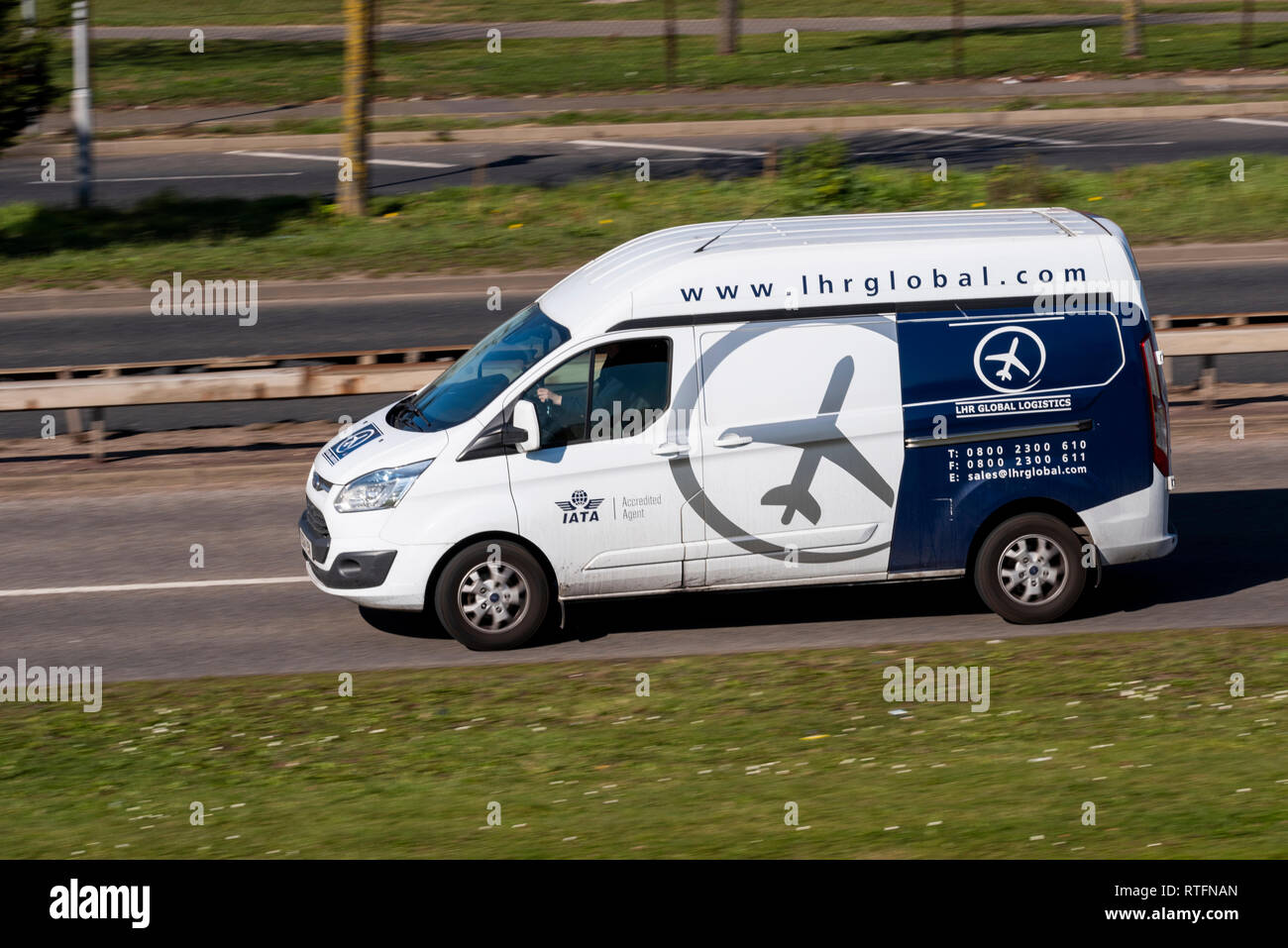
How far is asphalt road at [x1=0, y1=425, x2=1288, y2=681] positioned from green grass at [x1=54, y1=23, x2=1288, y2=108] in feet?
68.9

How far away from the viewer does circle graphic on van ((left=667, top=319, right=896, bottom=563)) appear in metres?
9.16

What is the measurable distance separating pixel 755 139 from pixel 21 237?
40.0 ft

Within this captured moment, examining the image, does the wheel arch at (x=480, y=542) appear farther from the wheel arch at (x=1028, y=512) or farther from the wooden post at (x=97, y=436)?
the wooden post at (x=97, y=436)

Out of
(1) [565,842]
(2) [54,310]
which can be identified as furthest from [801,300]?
(2) [54,310]

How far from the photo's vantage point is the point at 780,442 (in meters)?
9.15

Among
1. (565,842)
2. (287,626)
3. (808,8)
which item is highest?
(808,8)

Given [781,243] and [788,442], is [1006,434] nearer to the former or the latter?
[788,442]

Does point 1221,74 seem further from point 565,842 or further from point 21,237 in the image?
point 565,842

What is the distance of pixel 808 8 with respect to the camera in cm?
3841

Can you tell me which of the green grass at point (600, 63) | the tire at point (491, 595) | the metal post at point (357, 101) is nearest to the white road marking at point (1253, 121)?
the green grass at point (600, 63)

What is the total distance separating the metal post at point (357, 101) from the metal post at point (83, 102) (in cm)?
361

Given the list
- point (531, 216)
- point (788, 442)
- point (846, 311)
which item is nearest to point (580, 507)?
point (788, 442)

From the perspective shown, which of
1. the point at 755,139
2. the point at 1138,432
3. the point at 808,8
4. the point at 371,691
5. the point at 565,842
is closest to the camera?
the point at 565,842

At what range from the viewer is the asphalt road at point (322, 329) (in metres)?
16.1
